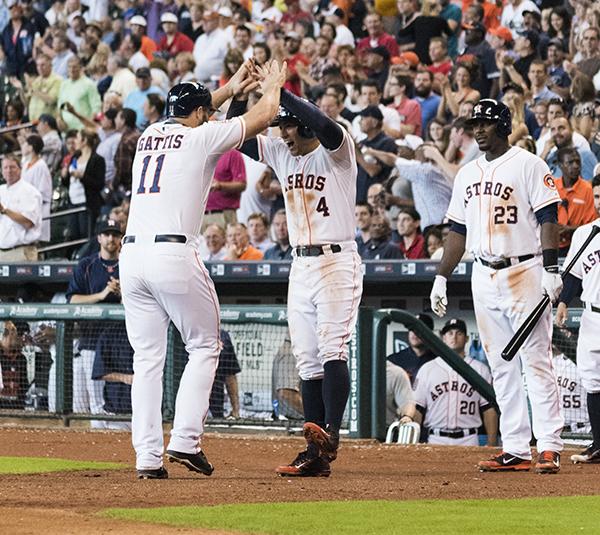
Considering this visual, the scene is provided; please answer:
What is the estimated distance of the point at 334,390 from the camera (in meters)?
7.55

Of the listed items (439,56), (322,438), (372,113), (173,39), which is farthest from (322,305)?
(173,39)

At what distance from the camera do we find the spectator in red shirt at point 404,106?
569 inches

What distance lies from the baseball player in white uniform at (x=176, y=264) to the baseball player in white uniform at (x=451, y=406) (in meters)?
4.11

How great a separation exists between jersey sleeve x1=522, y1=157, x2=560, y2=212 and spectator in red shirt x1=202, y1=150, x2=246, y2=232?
20.9ft

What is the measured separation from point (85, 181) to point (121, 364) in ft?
12.3

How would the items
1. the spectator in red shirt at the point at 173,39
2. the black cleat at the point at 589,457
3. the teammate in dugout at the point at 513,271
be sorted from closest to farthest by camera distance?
1. the teammate in dugout at the point at 513,271
2. the black cleat at the point at 589,457
3. the spectator in red shirt at the point at 173,39

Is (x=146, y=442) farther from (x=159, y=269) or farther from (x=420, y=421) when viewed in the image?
(x=420, y=421)

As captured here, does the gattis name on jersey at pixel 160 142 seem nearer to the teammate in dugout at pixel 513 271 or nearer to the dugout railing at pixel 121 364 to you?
the teammate in dugout at pixel 513 271

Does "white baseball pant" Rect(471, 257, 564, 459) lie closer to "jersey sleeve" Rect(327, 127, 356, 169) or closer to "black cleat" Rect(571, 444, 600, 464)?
"black cleat" Rect(571, 444, 600, 464)

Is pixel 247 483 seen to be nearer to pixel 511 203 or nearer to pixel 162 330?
pixel 162 330

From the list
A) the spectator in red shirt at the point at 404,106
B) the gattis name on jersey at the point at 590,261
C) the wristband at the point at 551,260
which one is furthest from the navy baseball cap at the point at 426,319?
the wristband at the point at 551,260

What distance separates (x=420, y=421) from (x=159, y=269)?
15.1 feet

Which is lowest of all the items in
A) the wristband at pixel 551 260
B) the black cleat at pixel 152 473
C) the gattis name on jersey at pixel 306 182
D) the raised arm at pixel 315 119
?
the black cleat at pixel 152 473

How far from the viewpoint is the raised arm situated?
24.1ft
